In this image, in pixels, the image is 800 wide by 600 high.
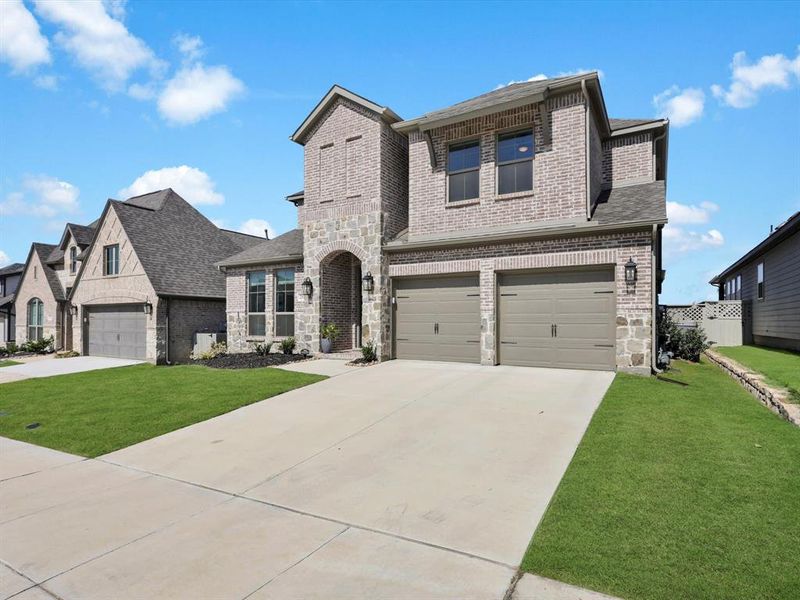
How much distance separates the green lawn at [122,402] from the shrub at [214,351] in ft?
11.5

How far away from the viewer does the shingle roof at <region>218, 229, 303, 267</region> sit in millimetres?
16242

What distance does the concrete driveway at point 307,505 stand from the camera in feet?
10.7

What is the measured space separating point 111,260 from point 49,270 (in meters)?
7.64

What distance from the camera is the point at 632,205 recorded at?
11.1m

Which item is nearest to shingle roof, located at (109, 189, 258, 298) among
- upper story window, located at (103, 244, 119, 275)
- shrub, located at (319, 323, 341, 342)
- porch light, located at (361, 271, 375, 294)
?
upper story window, located at (103, 244, 119, 275)

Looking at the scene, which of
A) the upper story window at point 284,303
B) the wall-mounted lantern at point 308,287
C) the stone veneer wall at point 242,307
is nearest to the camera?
the wall-mounted lantern at point 308,287

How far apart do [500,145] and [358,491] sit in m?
10.3

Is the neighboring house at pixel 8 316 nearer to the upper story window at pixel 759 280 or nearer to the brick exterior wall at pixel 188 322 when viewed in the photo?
the brick exterior wall at pixel 188 322

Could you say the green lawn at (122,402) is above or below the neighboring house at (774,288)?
below

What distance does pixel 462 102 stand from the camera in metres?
14.1

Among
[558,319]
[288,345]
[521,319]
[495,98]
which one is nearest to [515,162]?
[495,98]

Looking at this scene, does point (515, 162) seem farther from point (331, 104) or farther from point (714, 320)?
point (714, 320)

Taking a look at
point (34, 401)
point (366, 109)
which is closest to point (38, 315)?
point (34, 401)

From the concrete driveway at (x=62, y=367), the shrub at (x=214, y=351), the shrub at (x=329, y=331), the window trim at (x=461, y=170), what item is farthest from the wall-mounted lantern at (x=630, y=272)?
the concrete driveway at (x=62, y=367)
